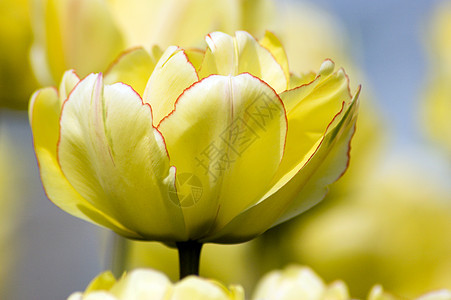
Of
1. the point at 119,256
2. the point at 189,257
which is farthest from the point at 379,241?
the point at 189,257

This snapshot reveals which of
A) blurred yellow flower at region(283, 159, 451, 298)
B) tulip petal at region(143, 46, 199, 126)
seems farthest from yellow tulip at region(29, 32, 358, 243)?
blurred yellow flower at region(283, 159, 451, 298)

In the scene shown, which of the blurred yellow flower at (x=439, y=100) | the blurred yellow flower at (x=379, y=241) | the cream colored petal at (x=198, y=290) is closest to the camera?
the cream colored petal at (x=198, y=290)

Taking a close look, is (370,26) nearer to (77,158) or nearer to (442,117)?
(442,117)

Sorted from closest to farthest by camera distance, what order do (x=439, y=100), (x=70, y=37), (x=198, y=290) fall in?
(x=198, y=290)
(x=70, y=37)
(x=439, y=100)

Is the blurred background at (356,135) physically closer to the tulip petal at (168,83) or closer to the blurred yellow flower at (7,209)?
the blurred yellow flower at (7,209)

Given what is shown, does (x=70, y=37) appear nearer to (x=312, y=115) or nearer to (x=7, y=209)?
(x=312, y=115)

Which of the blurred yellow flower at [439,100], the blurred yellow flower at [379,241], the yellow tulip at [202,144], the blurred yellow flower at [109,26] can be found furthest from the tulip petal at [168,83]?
the blurred yellow flower at [439,100]

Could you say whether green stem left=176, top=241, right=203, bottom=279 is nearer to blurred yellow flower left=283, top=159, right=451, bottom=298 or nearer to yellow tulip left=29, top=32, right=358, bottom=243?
yellow tulip left=29, top=32, right=358, bottom=243
